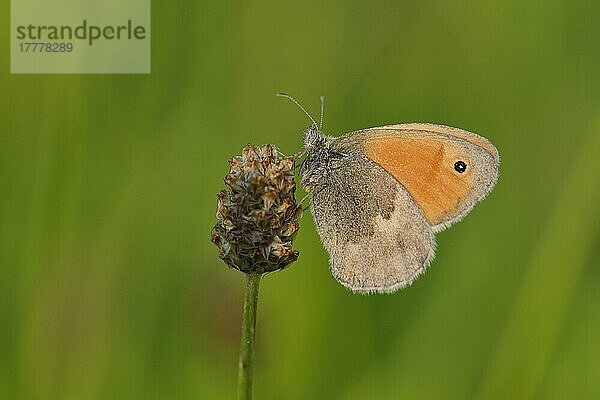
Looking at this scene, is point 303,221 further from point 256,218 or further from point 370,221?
point 256,218

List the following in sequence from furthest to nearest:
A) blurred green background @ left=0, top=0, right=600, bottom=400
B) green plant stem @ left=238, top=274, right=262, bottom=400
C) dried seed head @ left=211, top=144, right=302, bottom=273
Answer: blurred green background @ left=0, top=0, right=600, bottom=400
dried seed head @ left=211, top=144, right=302, bottom=273
green plant stem @ left=238, top=274, right=262, bottom=400

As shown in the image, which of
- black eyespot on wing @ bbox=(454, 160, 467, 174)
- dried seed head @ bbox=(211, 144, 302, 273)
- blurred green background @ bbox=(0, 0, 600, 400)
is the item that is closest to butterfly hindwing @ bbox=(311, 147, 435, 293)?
black eyespot on wing @ bbox=(454, 160, 467, 174)

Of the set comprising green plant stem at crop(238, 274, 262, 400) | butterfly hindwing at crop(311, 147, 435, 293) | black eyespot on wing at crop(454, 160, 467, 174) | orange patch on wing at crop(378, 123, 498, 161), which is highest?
orange patch on wing at crop(378, 123, 498, 161)

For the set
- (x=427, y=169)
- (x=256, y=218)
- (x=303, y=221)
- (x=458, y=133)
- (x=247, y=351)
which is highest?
(x=458, y=133)

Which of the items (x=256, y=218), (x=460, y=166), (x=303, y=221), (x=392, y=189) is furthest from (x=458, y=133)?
(x=303, y=221)

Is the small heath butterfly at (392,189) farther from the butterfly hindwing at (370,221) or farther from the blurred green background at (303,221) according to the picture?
the blurred green background at (303,221)

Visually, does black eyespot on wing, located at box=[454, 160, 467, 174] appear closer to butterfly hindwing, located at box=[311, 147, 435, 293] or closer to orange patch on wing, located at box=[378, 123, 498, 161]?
orange patch on wing, located at box=[378, 123, 498, 161]

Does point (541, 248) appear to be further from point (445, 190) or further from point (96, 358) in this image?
point (96, 358)
